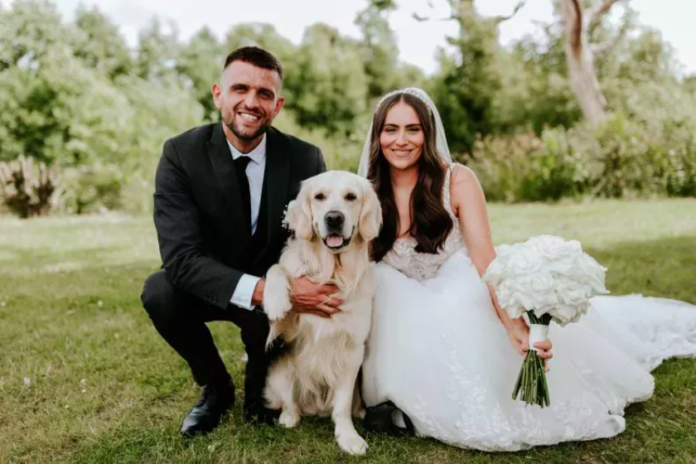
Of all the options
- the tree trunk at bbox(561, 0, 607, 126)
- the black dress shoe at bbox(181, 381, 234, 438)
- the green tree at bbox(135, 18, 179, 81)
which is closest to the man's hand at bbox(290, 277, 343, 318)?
the black dress shoe at bbox(181, 381, 234, 438)

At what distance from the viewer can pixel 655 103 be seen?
14117 millimetres

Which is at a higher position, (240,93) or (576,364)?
(240,93)

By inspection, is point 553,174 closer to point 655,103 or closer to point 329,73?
point 655,103

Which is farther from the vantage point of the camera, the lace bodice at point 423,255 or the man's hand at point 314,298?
the lace bodice at point 423,255

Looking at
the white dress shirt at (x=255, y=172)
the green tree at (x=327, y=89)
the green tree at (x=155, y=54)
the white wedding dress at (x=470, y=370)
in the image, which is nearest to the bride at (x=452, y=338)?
the white wedding dress at (x=470, y=370)

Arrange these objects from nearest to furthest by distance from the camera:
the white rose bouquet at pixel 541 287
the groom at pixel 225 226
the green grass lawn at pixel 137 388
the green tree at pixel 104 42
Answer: the white rose bouquet at pixel 541 287
the green grass lawn at pixel 137 388
the groom at pixel 225 226
the green tree at pixel 104 42

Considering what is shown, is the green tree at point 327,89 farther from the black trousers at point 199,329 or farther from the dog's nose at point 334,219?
the dog's nose at point 334,219

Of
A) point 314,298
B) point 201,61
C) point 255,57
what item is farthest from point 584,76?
point 201,61

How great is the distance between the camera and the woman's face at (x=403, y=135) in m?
2.95

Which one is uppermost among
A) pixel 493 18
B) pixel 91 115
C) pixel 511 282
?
pixel 493 18

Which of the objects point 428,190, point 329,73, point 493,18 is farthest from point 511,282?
point 329,73

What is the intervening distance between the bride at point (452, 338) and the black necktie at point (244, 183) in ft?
2.33

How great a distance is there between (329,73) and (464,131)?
8297mm

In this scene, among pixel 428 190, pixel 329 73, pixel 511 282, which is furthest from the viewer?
pixel 329 73
